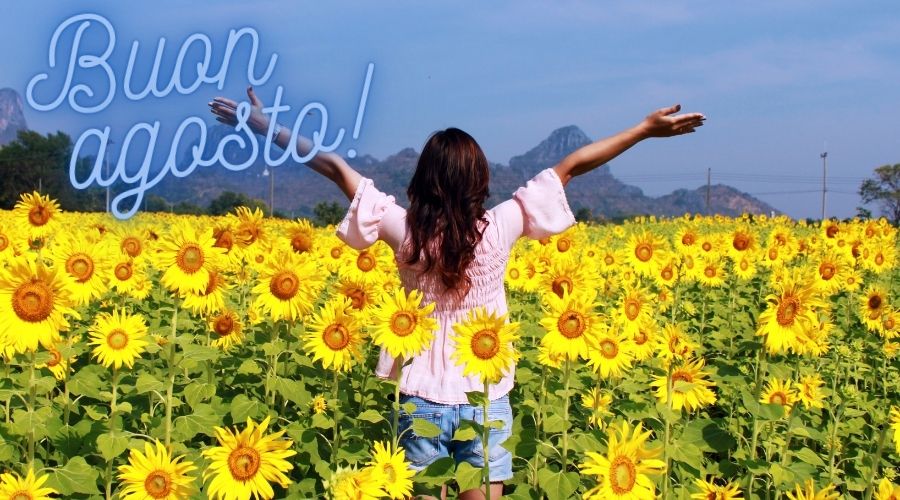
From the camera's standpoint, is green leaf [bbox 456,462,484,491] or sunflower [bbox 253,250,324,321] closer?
green leaf [bbox 456,462,484,491]

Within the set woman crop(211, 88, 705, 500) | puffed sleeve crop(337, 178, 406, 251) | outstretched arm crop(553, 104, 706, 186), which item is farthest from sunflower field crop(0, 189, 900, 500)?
outstretched arm crop(553, 104, 706, 186)

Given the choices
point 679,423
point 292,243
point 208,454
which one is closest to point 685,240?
point 679,423

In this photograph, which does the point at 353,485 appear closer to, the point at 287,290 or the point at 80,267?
the point at 287,290

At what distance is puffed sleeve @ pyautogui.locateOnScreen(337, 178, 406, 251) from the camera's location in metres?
3.20

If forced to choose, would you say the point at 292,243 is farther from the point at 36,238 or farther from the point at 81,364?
the point at 36,238

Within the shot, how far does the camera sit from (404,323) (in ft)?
9.42

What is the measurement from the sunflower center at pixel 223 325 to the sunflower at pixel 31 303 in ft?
4.60

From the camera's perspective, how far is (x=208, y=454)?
2.41 meters

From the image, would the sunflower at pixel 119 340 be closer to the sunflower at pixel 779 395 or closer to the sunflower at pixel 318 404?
the sunflower at pixel 318 404

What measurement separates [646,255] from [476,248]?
321cm

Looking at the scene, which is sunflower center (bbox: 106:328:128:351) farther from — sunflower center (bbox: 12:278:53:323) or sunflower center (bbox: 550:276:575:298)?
sunflower center (bbox: 550:276:575:298)

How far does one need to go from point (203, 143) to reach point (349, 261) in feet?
4.08

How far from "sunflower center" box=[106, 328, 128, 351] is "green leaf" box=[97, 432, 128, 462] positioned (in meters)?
0.61

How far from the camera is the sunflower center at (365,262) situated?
17.6ft
